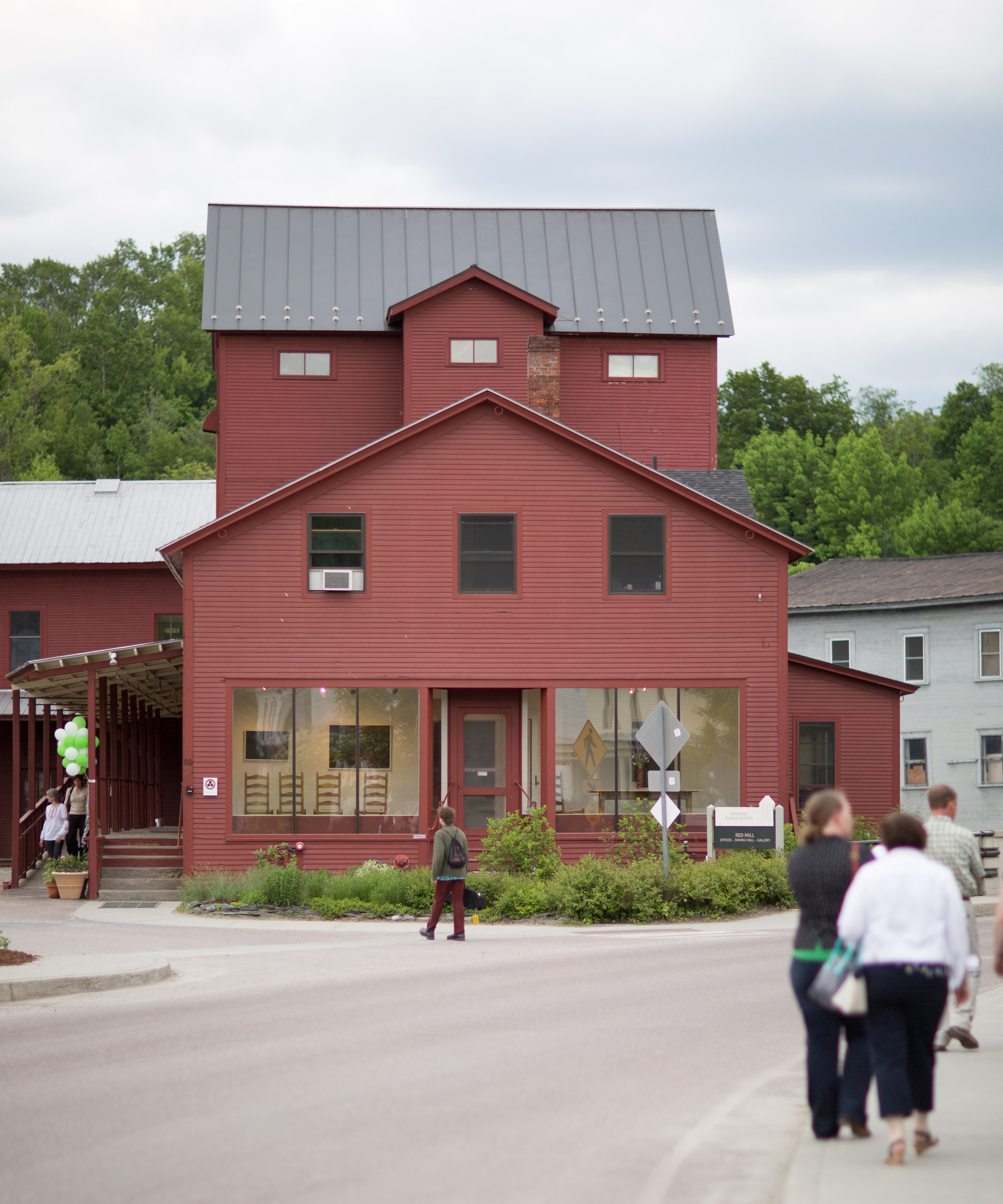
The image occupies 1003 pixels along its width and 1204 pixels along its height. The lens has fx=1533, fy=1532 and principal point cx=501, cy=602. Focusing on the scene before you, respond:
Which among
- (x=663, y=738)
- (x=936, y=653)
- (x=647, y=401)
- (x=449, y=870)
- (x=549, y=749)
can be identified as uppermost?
(x=647, y=401)

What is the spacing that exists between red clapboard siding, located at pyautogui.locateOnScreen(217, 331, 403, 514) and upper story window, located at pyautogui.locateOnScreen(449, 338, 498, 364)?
1624 millimetres

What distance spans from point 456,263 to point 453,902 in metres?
18.1

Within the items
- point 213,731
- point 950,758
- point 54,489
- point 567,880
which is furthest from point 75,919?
point 950,758

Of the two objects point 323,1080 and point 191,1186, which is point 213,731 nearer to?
point 323,1080

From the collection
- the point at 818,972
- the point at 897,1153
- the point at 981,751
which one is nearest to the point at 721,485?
the point at 981,751

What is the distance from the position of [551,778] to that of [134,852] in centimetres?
741

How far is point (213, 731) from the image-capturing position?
26.0 meters

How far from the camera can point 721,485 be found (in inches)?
1172

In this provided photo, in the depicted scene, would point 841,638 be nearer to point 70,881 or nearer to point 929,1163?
point 70,881

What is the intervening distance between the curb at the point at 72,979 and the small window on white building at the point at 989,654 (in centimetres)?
3271

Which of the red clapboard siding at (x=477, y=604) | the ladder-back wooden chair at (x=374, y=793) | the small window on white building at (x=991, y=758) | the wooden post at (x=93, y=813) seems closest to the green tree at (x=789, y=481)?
the small window on white building at (x=991, y=758)

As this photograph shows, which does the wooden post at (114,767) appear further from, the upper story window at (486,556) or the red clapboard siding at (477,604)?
the upper story window at (486,556)

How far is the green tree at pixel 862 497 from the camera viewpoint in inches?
2657

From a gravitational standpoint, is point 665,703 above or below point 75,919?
above
